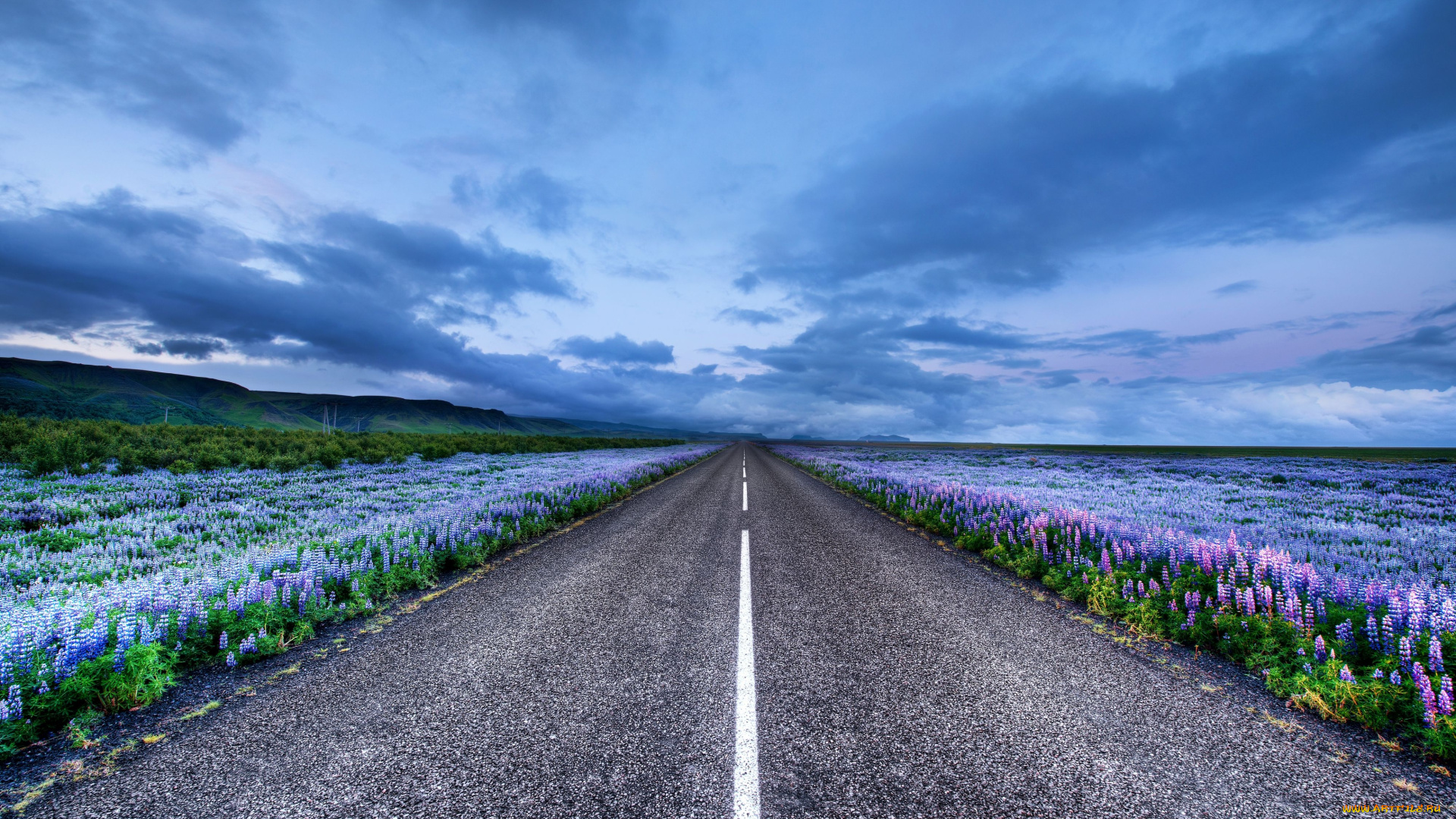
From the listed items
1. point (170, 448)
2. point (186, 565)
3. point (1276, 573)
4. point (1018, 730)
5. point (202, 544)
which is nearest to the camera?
point (1018, 730)

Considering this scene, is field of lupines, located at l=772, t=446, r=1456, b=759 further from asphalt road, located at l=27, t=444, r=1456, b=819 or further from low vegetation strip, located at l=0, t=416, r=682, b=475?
A: low vegetation strip, located at l=0, t=416, r=682, b=475

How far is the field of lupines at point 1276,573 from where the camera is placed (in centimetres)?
404

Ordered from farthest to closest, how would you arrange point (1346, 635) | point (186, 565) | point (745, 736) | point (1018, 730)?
point (186, 565)
point (1346, 635)
point (1018, 730)
point (745, 736)

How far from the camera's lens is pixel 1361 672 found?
430 centimetres

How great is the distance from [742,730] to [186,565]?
787 centimetres

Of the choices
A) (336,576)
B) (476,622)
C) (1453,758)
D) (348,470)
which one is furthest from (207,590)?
(348,470)

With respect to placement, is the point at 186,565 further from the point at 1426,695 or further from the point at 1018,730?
the point at 1426,695

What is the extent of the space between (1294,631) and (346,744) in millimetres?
8291

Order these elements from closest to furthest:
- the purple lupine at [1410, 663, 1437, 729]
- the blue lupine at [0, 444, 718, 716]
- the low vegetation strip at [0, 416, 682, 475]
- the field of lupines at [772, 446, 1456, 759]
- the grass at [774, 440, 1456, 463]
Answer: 1. the purple lupine at [1410, 663, 1437, 729]
2. the field of lupines at [772, 446, 1456, 759]
3. the blue lupine at [0, 444, 718, 716]
4. the low vegetation strip at [0, 416, 682, 475]
5. the grass at [774, 440, 1456, 463]

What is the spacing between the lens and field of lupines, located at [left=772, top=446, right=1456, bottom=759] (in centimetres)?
404

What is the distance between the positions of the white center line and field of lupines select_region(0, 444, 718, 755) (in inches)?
185

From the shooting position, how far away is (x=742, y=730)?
3660 mm

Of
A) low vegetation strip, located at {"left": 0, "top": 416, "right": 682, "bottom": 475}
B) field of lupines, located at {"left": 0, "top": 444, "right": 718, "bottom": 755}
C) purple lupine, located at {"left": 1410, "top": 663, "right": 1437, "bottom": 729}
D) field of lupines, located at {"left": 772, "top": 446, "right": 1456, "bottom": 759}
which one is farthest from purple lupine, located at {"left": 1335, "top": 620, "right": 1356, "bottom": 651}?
low vegetation strip, located at {"left": 0, "top": 416, "right": 682, "bottom": 475}

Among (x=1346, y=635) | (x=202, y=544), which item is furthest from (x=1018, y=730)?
(x=202, y=544)
